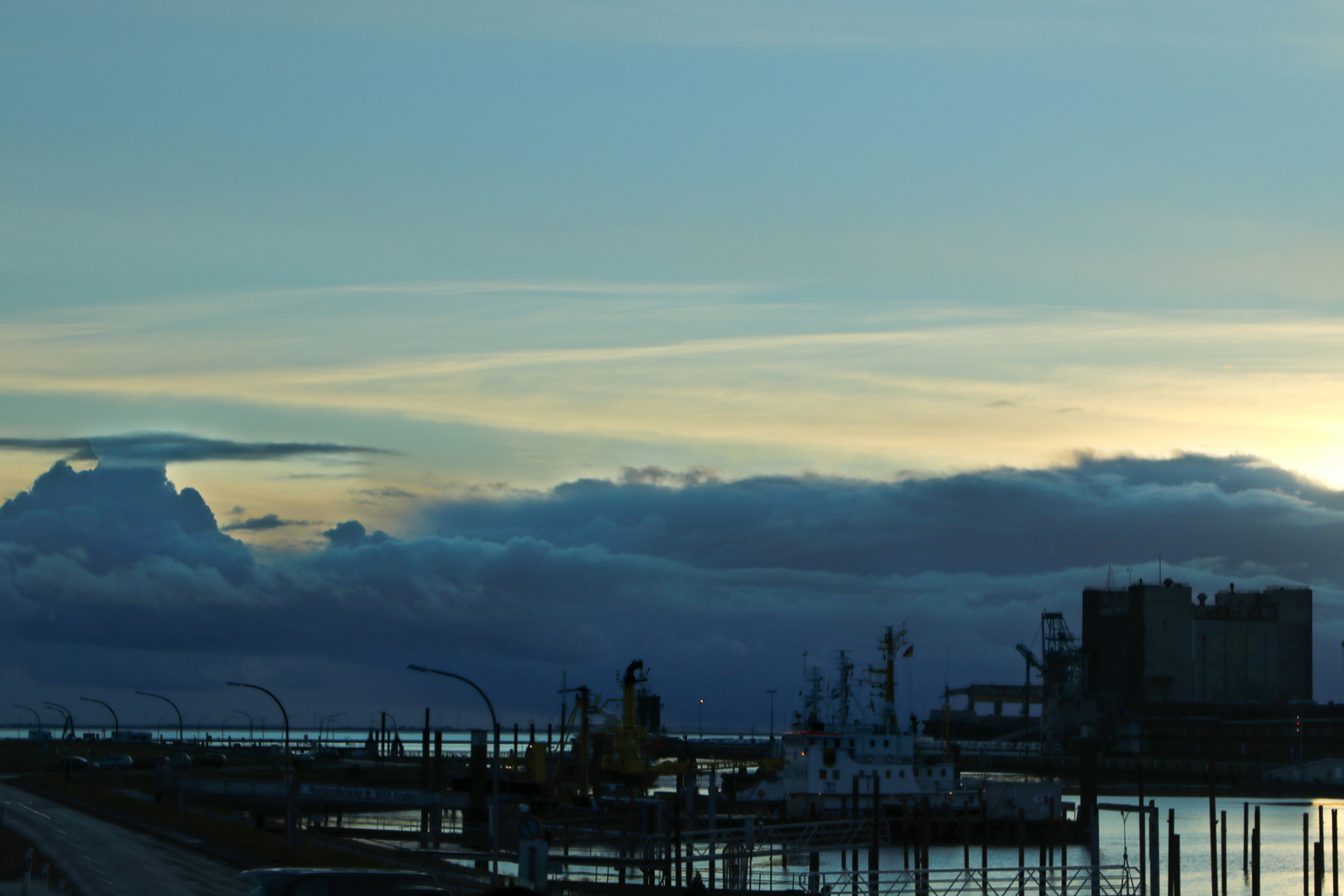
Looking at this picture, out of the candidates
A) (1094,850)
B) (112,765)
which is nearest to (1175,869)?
(1094,850)

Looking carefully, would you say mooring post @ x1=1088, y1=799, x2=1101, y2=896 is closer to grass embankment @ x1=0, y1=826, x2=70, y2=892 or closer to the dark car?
the dark car

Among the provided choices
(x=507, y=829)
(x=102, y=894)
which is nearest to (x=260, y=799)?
(x=507, y=829)

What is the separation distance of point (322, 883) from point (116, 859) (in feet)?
118

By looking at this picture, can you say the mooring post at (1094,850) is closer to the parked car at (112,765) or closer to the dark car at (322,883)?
the dark car at (322,883)

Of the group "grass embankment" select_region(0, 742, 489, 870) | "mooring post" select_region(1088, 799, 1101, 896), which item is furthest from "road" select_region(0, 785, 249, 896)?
"mooring post" select_region(1088, 799, 1101, 896)

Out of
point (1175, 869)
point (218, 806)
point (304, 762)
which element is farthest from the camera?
point (304, 762)

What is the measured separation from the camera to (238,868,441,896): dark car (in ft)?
90.9

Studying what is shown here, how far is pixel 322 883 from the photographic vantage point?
28031 mm

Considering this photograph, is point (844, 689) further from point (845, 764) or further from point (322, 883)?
point (322, 883)

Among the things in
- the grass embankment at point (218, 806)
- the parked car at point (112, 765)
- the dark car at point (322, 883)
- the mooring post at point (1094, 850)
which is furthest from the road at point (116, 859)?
the parked car at point (112, 765)

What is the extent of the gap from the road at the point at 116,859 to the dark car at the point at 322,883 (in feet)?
64.1

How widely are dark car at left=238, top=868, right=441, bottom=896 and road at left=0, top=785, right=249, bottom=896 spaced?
19.6 meters

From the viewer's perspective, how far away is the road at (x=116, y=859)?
48.7 metres

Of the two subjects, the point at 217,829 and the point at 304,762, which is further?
the point at 304,762
